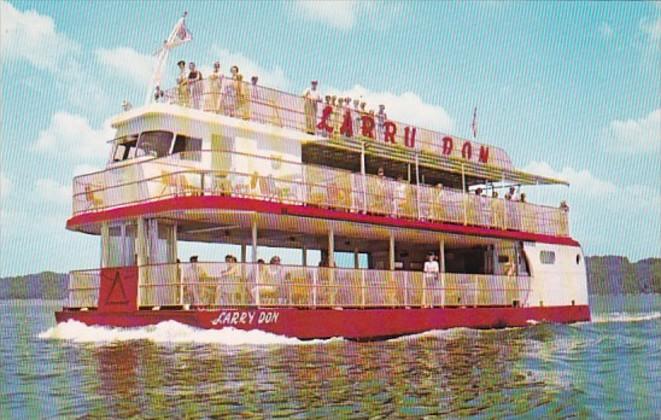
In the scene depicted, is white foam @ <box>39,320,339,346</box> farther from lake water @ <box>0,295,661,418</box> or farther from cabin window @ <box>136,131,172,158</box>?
cabin window @ <box>136,131,172,158</box>

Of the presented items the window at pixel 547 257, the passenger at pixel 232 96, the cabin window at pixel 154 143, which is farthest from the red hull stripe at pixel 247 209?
the window at pixel 547 257

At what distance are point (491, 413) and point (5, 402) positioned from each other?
6493mm

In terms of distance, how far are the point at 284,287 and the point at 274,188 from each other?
2.58m

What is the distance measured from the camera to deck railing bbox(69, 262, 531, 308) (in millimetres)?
20188

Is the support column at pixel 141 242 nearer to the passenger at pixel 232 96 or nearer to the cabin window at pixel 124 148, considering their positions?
the cabin window at pixel 124 148

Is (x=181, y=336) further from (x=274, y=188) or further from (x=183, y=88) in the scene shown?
(x=183, y=88)

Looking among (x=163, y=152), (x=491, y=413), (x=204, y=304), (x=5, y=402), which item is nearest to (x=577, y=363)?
(x=491, y=413)

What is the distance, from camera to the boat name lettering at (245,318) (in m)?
19.7

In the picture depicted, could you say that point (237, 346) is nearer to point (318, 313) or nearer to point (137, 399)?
point (318, 313)

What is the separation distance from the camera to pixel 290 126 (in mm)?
24922

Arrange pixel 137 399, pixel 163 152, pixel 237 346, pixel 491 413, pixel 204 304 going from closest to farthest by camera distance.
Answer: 1. pixel 491 413
2. pixel 137 399
3. pixel 237 346
4. pixel 204 304
5. pixel 163 152

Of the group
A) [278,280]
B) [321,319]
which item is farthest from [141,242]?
[321,319]

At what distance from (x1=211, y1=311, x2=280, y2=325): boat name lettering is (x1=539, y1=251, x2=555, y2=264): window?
534 inches

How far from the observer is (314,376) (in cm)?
1424
